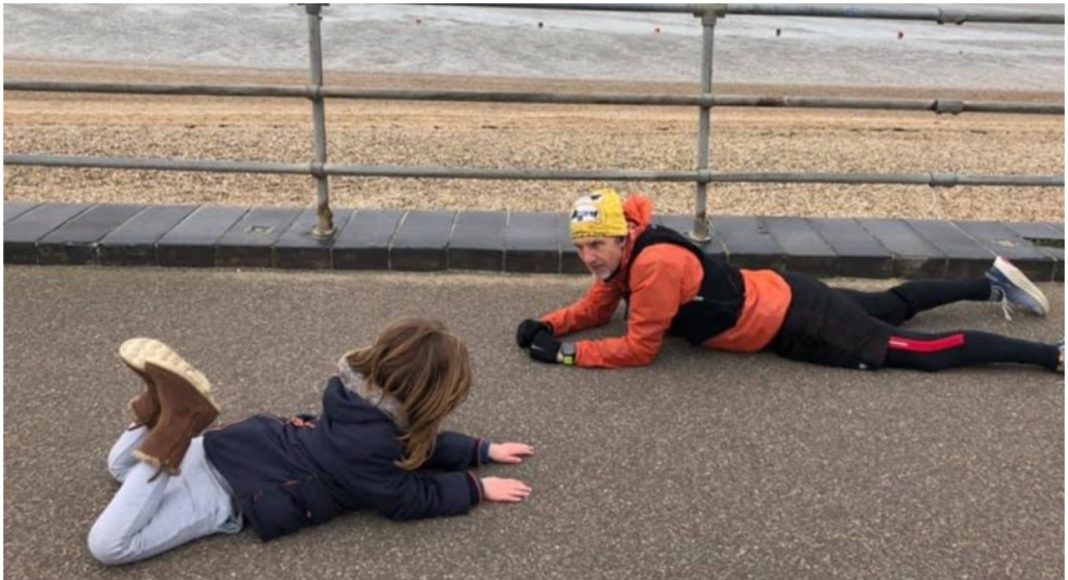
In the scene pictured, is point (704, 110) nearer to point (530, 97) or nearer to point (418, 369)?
point (530, 97)

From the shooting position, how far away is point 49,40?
22.9 meters

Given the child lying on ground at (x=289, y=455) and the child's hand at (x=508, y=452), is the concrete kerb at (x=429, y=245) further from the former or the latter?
the child lying on ground at (x=289, y=455)

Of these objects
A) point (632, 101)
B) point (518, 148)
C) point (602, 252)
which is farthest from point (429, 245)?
point (518, 148)

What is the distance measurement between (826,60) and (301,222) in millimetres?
20066

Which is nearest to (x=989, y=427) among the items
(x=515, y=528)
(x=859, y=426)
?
(x=859, y=426)

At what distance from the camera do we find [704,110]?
14.8 ft

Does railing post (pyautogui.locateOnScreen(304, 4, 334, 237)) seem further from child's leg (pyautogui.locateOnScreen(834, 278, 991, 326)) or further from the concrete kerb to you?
child's leg (pyautogui.locateOnScreen(834, 278, 991, 326))

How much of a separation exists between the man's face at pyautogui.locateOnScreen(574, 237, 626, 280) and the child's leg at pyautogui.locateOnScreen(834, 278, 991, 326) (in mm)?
992

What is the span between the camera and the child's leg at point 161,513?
242cm

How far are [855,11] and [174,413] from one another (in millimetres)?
3279

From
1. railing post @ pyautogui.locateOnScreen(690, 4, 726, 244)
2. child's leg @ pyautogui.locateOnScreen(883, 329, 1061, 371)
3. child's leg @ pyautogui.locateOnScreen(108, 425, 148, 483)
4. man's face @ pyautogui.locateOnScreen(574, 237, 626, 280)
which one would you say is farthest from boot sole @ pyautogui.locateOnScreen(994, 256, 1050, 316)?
child's leg @ pyautogui.locateOnScreen(108, 425, 148, 483)

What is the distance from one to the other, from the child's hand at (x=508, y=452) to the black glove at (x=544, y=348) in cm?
63

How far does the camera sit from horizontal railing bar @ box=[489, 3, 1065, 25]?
14.0 feet

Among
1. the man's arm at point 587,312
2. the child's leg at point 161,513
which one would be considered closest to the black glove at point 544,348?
the man's arm at point 587,312
